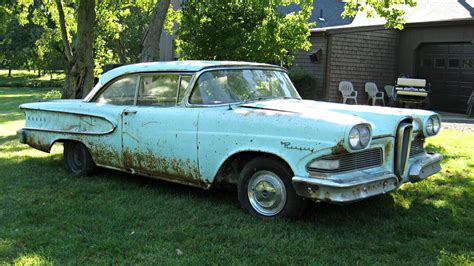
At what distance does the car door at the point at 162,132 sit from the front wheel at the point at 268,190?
0.60 metres

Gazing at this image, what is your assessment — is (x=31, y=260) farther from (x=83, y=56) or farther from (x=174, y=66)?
(x=83, y=56)

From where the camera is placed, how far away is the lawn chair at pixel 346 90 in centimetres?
1619

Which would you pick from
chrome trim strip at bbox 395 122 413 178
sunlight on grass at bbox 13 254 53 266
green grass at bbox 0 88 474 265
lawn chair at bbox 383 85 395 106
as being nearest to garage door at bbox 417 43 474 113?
lawn chair at bbox 383 85 395 106

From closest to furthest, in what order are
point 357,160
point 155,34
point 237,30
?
point 357,160 → point 155,34 → point 237,30

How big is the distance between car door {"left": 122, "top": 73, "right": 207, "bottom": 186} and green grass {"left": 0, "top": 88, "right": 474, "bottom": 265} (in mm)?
339

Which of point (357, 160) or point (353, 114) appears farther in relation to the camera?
point (353, 114)

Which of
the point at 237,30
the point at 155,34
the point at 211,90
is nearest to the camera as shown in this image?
the point at 211,90

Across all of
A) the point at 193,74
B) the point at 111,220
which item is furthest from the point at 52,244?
the point at 193,74

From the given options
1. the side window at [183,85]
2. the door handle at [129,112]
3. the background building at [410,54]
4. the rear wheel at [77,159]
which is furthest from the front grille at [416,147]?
the background building at [410,54]

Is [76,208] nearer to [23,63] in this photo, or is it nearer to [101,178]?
[101,178]

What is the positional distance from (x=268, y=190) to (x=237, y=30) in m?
7.80

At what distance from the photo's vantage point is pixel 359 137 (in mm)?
4113

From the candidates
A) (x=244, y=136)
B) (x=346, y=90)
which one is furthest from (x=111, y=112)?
(x=346, y=90)

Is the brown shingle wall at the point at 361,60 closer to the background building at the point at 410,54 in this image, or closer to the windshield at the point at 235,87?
the background building at the point at 410,54
